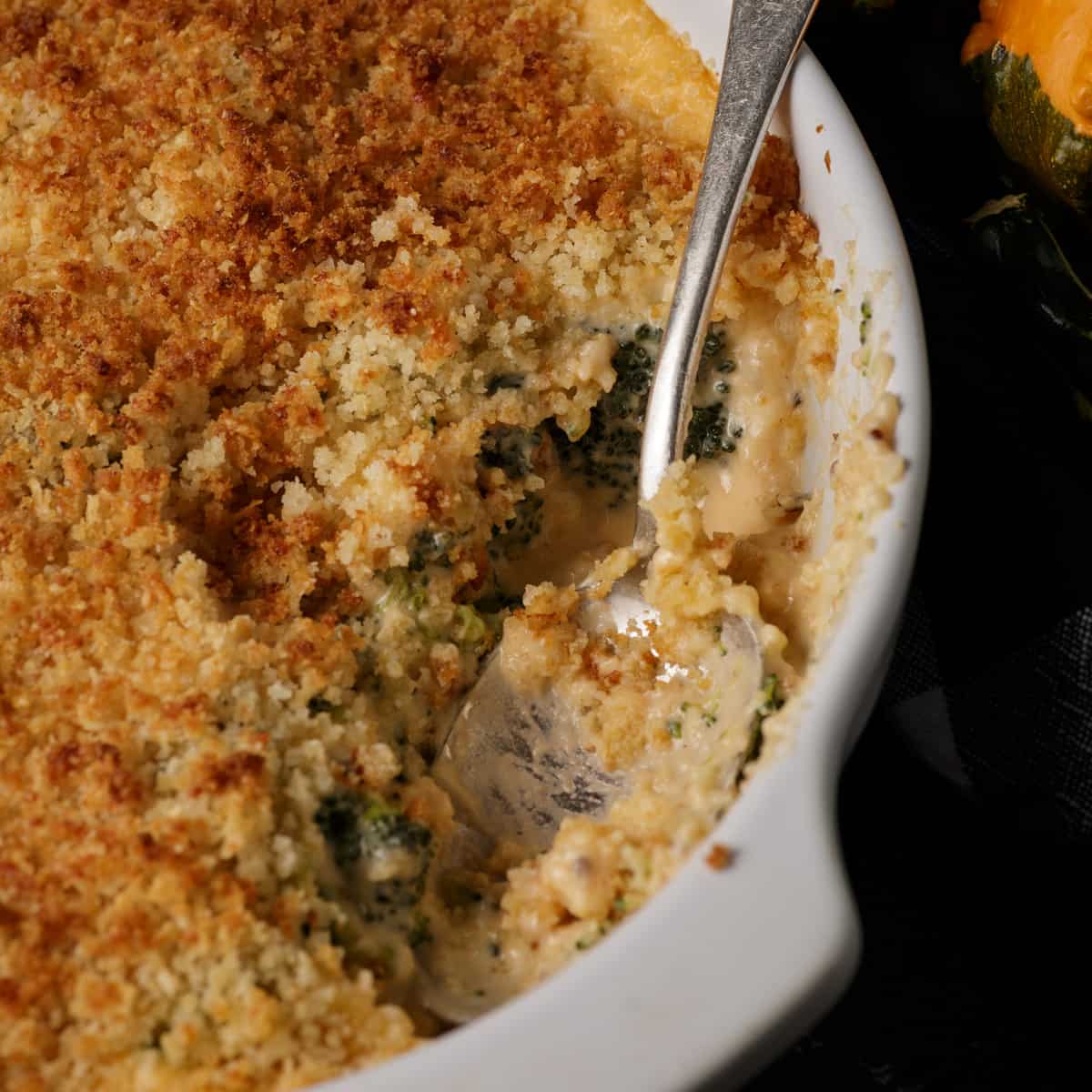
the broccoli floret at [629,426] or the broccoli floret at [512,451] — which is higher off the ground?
the broccoli floret at [629,426]

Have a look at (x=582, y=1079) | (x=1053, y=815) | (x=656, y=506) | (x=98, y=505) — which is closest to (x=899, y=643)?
(x=1053, y=815)

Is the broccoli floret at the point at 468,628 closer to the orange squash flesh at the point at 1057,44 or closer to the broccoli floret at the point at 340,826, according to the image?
the broccoli floret at the point at 340,826

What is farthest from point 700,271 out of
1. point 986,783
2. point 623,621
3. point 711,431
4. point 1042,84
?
point 986,783

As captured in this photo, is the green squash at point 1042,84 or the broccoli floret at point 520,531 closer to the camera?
the broccoli floret at point 520,531

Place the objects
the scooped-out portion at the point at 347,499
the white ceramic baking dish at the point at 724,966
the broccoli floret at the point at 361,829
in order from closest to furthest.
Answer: the white ceramic baking dish at the point at 724,966 → the scooped-out portion at the point at 347,499 → the broccoli floret at the point at 361,829

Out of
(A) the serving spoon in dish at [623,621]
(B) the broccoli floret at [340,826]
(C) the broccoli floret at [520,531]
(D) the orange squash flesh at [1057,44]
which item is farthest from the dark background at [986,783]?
(B) the broccoli floret at [340,826]

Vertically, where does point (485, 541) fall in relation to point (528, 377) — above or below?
below

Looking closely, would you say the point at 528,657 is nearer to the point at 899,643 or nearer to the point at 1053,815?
the point at 899,643
